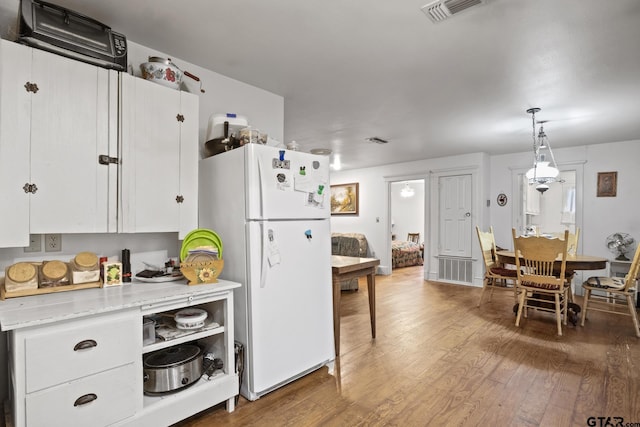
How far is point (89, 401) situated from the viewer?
1462 millimetres

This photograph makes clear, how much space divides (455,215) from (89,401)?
587 centimetres

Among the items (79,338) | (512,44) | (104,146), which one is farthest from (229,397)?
(512,44)

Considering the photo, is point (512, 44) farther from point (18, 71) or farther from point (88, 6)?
point (18, 71)

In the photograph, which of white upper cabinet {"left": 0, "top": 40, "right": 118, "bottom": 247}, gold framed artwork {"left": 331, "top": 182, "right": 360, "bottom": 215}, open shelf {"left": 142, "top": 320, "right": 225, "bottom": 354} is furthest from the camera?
gold framed artwork {"left": 331, "top": 182, "right": 360, "bottom": 215}

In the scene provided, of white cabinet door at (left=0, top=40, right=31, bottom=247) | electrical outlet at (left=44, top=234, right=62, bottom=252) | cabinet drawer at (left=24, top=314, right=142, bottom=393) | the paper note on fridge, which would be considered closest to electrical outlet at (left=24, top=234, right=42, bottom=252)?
electrical outlet at (left=44, top=234, right=62, bottom=252)

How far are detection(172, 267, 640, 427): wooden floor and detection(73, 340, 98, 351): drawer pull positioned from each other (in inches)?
29.3

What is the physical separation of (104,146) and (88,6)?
2.55ft

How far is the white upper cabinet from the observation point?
60.7 inches

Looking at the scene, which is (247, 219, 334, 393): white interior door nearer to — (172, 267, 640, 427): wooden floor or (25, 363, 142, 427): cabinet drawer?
(172, 267, 640, 427): wooden floor

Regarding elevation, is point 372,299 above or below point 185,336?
below

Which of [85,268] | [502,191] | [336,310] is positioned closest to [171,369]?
[85,268]

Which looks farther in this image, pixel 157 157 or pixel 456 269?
pixel 456 269

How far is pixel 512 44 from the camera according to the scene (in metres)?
2.21

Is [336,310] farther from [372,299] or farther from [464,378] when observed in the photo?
[464,378]
